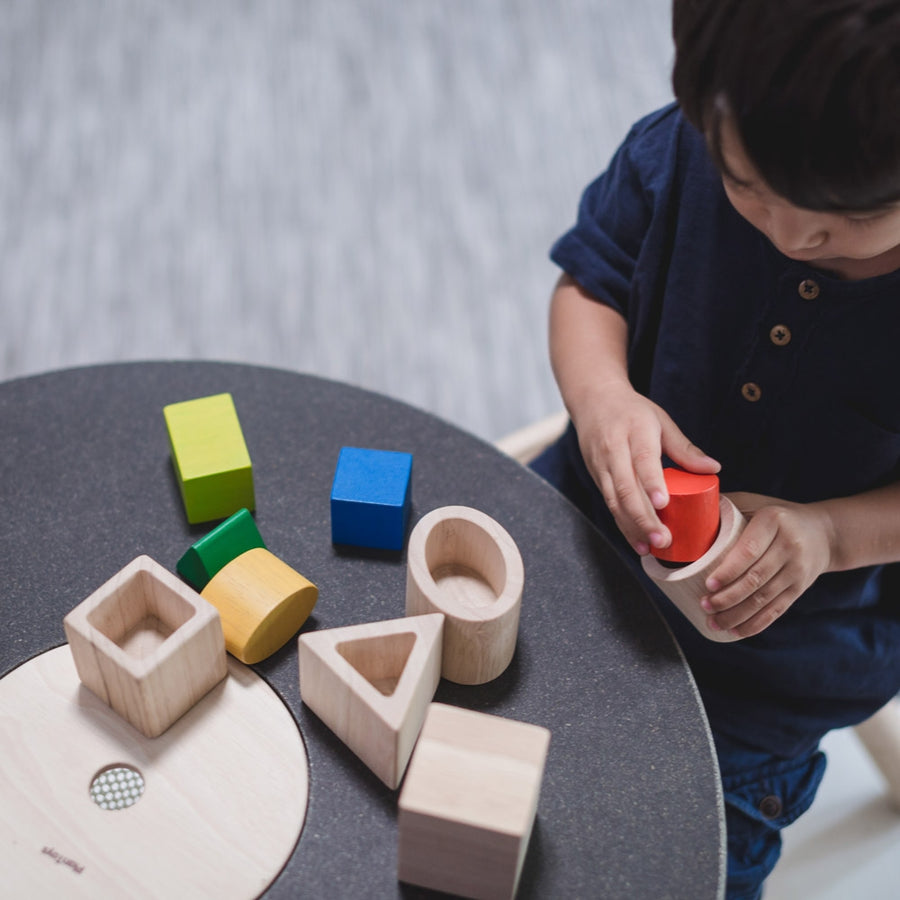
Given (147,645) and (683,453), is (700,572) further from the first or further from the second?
(147,645)

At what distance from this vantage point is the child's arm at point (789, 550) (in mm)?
624

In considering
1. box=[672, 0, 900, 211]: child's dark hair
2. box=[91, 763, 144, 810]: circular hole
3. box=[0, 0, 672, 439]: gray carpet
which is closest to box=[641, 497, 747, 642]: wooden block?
box=[672, 0, 900, 211]: child's dark hair

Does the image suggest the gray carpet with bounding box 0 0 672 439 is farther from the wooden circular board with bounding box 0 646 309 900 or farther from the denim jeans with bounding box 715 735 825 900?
the wooden circular board with bounding box 0 646 309 900

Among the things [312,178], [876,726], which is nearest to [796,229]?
[876,726]

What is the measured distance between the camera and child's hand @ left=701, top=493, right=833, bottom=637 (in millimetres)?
620

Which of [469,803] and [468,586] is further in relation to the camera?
[468,586]

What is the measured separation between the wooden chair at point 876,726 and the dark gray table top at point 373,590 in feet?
1.01

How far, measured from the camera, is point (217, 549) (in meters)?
0.63

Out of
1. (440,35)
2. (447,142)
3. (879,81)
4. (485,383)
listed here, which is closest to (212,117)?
(447,142)

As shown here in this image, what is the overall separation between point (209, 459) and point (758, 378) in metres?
0.41

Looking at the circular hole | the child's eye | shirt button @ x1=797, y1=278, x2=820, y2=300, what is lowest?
the circular hole

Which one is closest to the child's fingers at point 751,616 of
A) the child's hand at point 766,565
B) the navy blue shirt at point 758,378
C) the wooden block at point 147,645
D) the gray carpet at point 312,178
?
the child's hand at point 766,565

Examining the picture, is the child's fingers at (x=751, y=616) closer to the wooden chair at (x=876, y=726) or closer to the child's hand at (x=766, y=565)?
the child's hand at (x=766, y=565)

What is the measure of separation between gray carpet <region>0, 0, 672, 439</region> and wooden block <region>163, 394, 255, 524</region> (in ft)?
2.53
